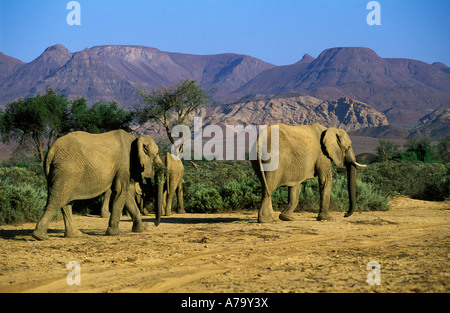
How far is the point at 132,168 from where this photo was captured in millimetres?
10781

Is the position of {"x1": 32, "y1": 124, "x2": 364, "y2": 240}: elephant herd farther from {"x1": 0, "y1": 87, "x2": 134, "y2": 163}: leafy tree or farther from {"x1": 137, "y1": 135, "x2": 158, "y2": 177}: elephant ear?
{"x1": 0, "y1": 87, "x2": 134, "y2": 163}: leafy tree

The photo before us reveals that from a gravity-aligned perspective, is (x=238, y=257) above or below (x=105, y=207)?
below

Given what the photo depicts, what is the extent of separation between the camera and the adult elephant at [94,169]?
9688mm

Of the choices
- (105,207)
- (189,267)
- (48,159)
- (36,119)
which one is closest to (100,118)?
(36,119)

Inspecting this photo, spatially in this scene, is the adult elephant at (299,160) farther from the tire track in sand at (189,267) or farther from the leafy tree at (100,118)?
the leafy tree at (100,118)

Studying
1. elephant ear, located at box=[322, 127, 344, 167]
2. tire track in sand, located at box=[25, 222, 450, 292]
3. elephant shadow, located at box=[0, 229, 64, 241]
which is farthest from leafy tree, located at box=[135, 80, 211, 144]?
tire track in sand, located at box=[25, 222, 450, 292]

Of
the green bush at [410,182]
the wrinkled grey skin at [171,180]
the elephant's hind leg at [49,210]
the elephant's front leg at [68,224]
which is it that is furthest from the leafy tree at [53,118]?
the elephant's hind leg at [49,210]

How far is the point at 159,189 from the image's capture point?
1094 cm

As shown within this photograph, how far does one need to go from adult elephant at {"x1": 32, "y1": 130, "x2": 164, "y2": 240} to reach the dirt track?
0.62 meters

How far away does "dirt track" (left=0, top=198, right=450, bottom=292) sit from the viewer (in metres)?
6.30

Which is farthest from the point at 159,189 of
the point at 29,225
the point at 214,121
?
the point at 214,121

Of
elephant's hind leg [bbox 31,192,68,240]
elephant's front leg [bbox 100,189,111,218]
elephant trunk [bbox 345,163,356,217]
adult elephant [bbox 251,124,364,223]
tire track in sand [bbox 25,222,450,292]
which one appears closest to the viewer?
tire track in sand [bbox 25,222,450,292]

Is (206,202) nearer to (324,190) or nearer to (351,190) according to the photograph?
(324,190)

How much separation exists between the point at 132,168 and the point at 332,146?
5.11m
